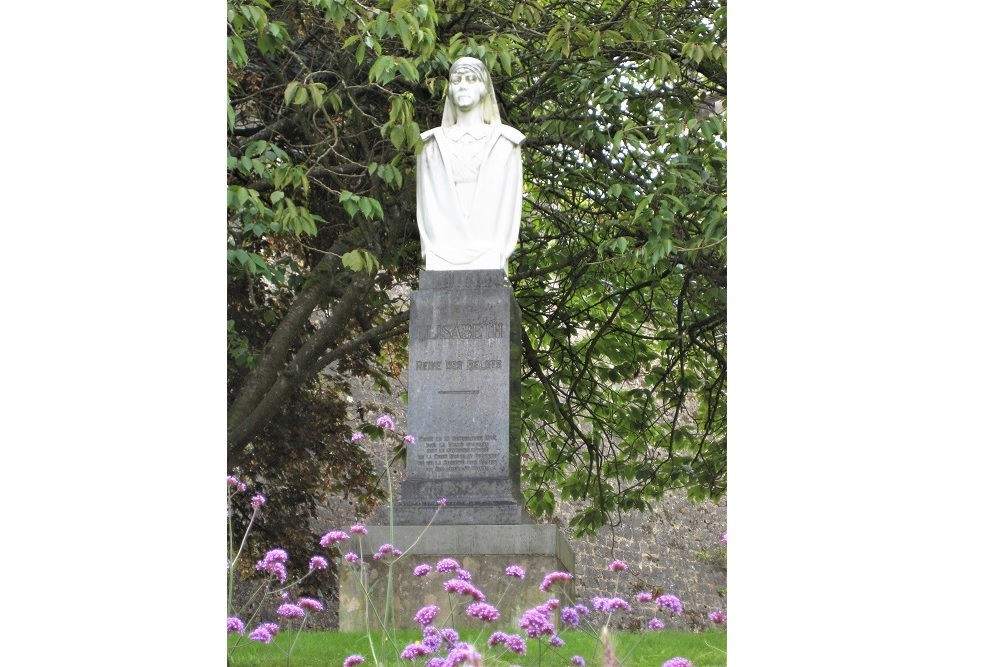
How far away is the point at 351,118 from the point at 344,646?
5.45 metres

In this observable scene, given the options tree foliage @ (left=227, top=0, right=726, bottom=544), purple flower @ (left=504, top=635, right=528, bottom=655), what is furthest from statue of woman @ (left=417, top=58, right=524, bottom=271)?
purple flower @ (left=504, top=635, right=528, bottom=655)

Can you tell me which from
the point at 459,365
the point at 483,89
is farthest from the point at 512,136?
the point at 459,365

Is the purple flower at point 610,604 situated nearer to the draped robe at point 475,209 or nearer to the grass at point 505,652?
the grass at point 505,652

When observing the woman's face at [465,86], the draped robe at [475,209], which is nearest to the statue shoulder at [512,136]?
the draped robe at [475,209]

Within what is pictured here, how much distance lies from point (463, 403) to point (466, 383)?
4.7 inches

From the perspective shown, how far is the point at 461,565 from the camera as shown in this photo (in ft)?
23.4

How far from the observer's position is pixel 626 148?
35.0 ft

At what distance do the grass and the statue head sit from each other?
11.4 feet

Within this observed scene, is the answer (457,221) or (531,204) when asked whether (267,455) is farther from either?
(457,221)

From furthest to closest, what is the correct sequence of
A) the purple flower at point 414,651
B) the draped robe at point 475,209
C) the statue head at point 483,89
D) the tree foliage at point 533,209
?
the tree foliage at point 533,209 < the statue head at point 483,89 < the draped robe at point 475,209 < the purple flower at point 414,651

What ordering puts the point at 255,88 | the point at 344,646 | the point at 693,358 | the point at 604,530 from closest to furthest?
the point at 344,646, the point at 255,88, the point at 693,358, the point at 604,530

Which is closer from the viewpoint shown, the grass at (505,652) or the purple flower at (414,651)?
the purple flower at (414,651)

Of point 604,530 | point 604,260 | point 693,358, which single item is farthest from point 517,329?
point 604,530

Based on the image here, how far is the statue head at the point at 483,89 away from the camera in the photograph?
27.6 ft
